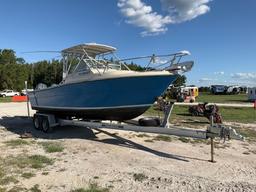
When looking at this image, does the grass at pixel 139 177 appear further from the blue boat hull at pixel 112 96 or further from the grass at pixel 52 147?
the blue boat hull at pixel 112 96

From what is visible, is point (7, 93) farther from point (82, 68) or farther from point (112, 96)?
point (112, 96)

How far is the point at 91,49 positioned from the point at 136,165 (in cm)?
603

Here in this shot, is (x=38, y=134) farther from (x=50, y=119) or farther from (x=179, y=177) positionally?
(x=179, y=177)

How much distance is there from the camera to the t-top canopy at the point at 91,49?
11539 millimetres

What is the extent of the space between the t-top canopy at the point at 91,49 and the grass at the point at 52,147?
3523 mm

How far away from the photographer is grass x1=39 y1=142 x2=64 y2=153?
28.5ft

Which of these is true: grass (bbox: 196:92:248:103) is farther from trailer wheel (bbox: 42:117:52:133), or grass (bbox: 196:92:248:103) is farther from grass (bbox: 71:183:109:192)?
grass (bbox: 71:183:109:192)

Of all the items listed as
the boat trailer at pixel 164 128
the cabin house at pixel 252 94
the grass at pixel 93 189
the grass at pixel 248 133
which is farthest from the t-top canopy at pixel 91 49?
the cabin house at pixel 252 94

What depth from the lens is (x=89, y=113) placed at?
11.0 meters

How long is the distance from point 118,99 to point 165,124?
1.74 m

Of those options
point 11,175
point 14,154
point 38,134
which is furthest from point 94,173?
point 38,134

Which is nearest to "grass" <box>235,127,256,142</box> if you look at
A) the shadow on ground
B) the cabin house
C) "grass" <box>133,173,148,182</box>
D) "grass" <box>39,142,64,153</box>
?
the shadow on ground

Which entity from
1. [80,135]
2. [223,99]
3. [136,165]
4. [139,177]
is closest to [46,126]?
[80,135]

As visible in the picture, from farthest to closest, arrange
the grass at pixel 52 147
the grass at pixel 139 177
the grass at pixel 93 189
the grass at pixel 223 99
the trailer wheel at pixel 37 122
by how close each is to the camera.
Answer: the grass at pixel 223 99 < the trailer wheel at pixel 37 122 < the grass at pixel 52 147 < the grass at pixel 139 177 < the grass at pixel 93 189
